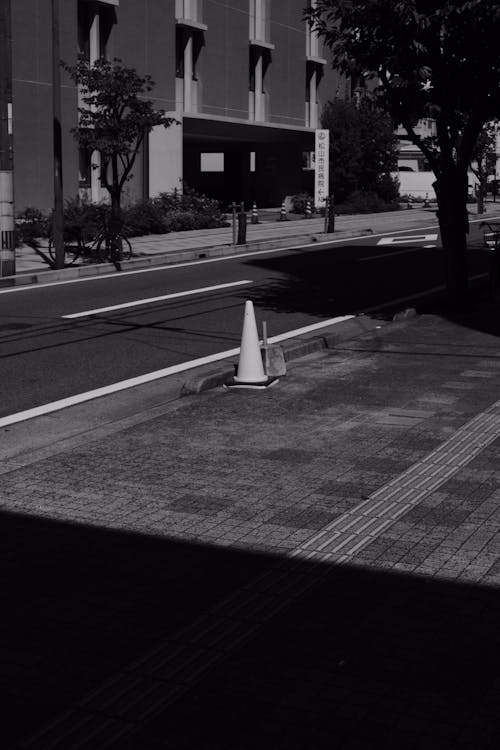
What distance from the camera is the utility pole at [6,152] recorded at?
21266 millimetres

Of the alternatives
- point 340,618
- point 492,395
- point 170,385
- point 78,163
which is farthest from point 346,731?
point 78,163

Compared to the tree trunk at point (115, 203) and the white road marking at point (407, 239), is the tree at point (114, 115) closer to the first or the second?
the tree trunk at point (115, 203)

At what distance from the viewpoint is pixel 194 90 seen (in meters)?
44.9

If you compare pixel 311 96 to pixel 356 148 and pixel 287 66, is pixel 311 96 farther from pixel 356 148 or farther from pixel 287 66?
pixel 356 148

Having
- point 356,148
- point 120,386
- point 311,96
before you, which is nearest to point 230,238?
point 356,148

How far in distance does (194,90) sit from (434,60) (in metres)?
31.4

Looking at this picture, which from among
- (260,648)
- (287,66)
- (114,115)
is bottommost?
(260,648)

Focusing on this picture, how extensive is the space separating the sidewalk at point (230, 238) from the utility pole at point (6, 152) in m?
0.57

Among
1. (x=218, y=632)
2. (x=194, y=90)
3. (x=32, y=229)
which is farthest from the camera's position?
(x=194, y=90)

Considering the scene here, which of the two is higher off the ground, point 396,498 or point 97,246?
point 97,246

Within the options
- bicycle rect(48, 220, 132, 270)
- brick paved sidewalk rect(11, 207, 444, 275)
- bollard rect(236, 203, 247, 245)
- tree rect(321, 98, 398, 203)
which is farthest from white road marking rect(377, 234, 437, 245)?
tree rect(321, 98, 398, 203)

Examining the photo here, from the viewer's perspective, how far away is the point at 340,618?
Answer: 212 inches

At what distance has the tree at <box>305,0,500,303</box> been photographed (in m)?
13.8

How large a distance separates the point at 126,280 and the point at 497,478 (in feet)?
51.4
